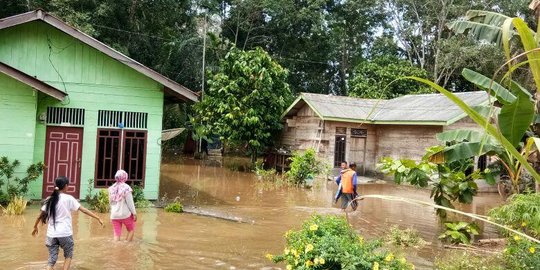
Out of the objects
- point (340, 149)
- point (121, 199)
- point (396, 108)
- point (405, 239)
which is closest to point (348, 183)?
point (405, 239)

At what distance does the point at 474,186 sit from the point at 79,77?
10.4 m

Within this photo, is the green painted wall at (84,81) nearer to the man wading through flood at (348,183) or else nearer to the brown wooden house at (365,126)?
the man wading through flood at (348,183)

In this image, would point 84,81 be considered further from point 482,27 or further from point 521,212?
point 521,212

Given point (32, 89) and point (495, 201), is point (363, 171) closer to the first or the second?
point (495, 201)

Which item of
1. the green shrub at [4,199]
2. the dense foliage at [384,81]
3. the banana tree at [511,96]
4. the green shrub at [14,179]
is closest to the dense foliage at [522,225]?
the banana tree at [511,96]

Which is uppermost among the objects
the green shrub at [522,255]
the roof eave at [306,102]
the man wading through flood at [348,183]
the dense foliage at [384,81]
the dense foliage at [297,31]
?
the dense foliage at [297,31]

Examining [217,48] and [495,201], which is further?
[217,48]

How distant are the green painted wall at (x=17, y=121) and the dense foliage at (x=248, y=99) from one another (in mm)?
11957

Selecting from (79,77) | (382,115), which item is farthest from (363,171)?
(79,77)

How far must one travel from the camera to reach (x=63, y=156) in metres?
12.8

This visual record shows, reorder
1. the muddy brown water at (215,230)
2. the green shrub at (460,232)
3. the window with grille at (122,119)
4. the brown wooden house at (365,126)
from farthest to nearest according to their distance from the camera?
the brown wooden house at (365,126)
the window with grille at (122,119)
the green shrub at (460,232)
the muddy brown water at (215,230)

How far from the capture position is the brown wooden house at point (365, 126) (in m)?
21.0

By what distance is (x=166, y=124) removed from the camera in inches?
1308

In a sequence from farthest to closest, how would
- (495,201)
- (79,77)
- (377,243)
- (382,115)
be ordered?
1. (382,115)
2. (495,201)
3. (79,77)
4. (377,243)
